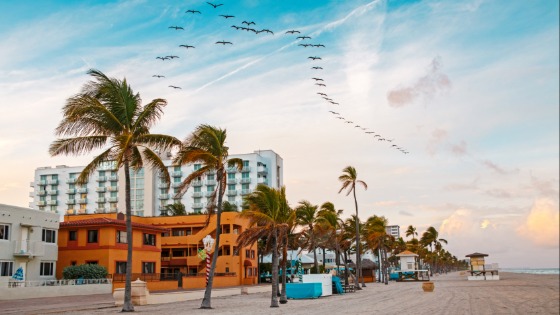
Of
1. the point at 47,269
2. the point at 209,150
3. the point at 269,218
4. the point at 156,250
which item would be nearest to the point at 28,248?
the point at 47,269

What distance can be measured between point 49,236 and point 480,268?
5812 cm

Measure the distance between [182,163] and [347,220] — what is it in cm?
6072

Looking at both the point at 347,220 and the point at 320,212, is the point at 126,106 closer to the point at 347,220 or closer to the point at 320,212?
Answer: the point at 320,212

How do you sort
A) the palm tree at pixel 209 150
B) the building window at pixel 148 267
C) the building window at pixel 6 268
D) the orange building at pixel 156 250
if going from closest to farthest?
the palm tree at pixel 209 150 < the building window at pixel 6 268 < the orange building at pixel 156 250 < the building window at pixel 148 267

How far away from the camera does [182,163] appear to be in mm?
34406

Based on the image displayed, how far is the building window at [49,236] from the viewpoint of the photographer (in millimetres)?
51031

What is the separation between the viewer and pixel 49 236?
2036 inches

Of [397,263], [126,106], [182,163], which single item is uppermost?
[126,106]

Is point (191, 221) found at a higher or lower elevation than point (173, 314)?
higher

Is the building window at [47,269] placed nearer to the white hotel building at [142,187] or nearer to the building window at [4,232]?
the building window at [4,232]

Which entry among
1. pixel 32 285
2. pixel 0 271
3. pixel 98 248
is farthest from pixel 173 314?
pixel 98 248

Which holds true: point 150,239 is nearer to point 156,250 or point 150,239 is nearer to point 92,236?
point 156,250

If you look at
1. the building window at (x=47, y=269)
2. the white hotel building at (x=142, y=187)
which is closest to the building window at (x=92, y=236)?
the building window at (x=47, y=269)

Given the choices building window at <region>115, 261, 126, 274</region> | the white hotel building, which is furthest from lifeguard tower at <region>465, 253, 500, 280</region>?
the white hotel building
